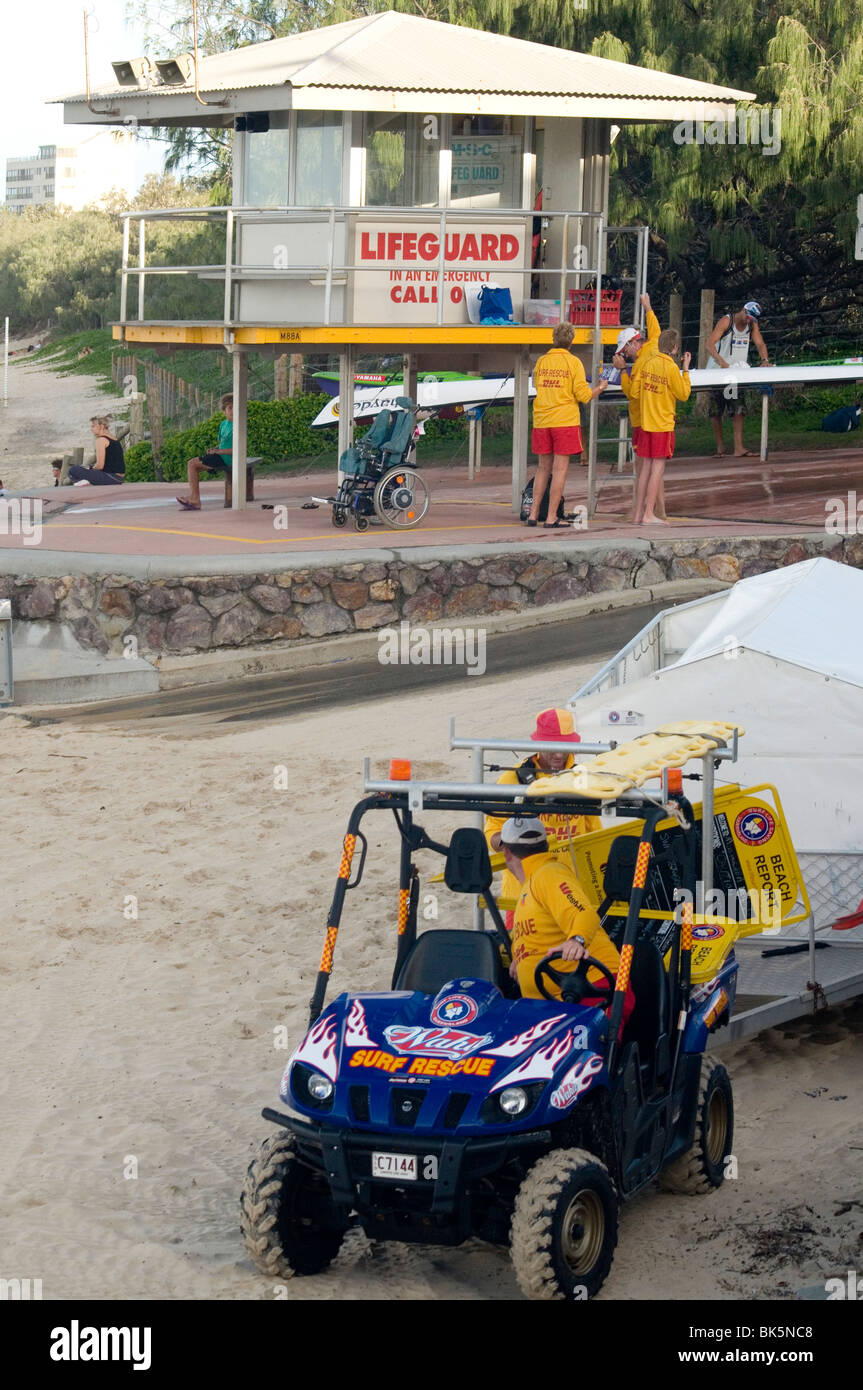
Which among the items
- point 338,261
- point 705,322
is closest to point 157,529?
point 338,261

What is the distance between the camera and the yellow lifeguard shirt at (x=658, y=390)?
57.2ft

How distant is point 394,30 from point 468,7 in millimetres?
8596

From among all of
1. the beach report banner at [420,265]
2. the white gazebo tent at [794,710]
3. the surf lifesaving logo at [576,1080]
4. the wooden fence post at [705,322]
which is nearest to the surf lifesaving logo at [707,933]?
the white gazebo tent at [794,710]

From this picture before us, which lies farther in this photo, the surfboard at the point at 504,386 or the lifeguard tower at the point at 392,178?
the surfboard at the point at 504,386

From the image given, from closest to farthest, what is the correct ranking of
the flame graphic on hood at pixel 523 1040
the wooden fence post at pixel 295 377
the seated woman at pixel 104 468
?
1. the flame graphic on hood at pixel 523 1040
2. the seated woman at pixel 104 468
3. the wooden fence post at pixel 295 377

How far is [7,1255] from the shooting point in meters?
6.29

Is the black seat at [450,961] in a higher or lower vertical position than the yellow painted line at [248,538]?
lower

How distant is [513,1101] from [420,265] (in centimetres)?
1450

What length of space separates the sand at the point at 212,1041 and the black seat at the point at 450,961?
1009 millimetres

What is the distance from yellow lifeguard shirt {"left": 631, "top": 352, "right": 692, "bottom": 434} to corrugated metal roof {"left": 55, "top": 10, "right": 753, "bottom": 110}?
3398 millimetres

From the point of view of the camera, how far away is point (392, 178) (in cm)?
1888

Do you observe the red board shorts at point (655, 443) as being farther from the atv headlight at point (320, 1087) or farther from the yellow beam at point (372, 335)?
the atv headlight at point (320, 1087)

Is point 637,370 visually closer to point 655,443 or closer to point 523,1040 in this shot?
point 655,443
